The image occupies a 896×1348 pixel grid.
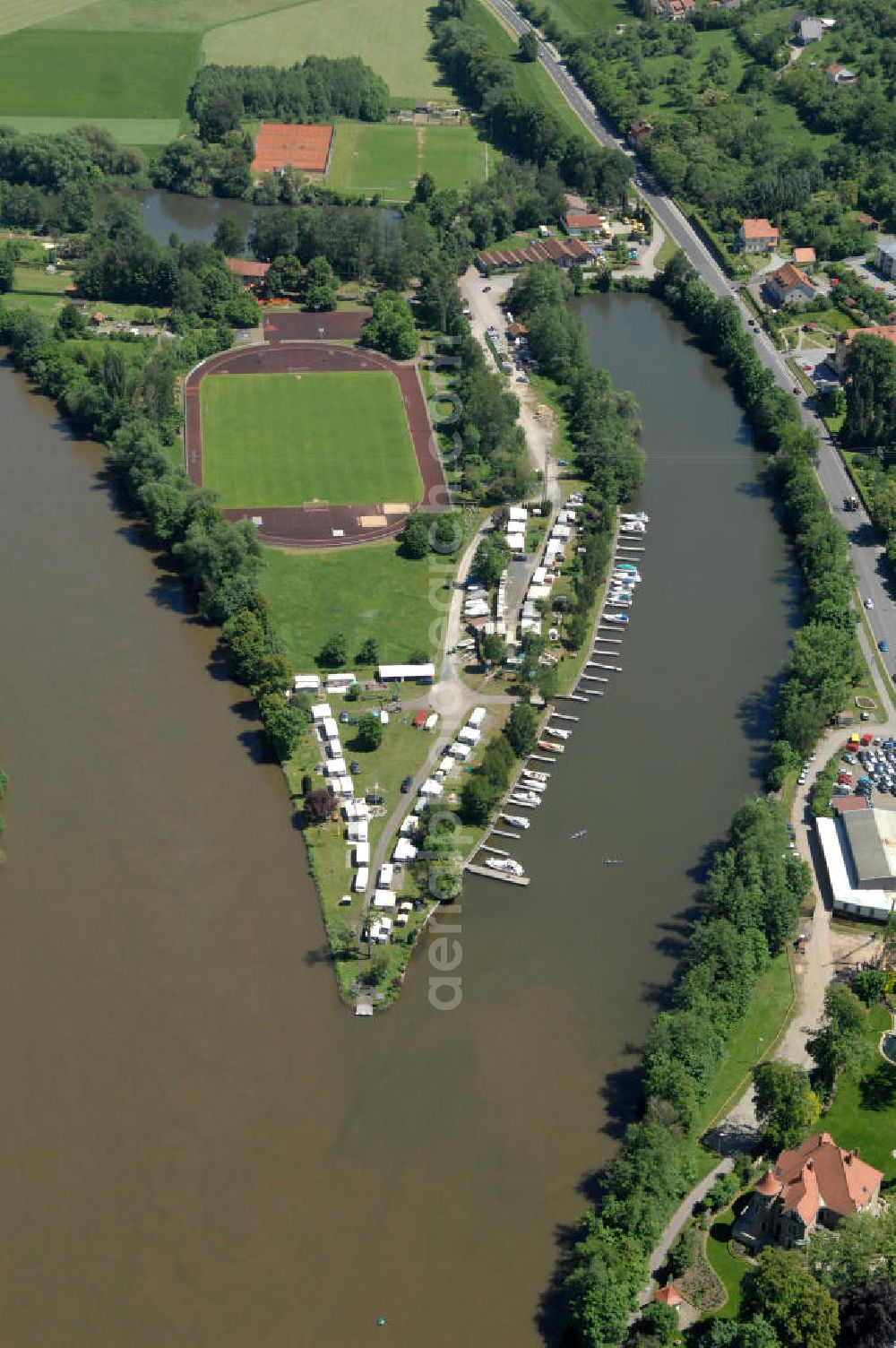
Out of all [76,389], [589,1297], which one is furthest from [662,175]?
[589,1297]

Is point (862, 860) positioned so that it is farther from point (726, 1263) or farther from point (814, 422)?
point (814, 422)

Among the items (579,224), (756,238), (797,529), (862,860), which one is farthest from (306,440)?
(862,860)

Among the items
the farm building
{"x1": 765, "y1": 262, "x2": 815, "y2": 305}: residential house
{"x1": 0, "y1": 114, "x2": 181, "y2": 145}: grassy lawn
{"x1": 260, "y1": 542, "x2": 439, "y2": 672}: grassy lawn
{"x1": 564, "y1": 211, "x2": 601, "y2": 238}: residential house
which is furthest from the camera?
{"x1": 0, "y1": 114, "x2": 181, "y2": 145}: grassy lawn

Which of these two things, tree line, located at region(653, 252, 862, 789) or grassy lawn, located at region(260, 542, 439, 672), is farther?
grassy lawn, located at region(260, 542, 439, 672)

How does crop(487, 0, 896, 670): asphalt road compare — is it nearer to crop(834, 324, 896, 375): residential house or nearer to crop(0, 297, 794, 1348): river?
crop(834, 324, 896, 375): residential house

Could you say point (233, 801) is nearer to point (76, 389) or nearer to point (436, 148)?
point (76, 389)

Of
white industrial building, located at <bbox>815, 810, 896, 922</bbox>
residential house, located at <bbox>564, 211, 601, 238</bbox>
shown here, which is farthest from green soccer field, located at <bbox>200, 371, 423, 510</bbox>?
white industrial building, located at <bbox>815, 810, 896, 922</bbox>

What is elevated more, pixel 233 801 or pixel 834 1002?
pixel 834 1002

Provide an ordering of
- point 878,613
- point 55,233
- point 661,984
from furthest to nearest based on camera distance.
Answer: point 55,233, point 878,613, point 661,984
